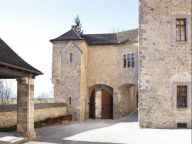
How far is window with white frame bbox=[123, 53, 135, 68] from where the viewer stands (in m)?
26.1

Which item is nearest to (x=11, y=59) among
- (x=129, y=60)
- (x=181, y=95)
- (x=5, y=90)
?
(x=181, y=95)

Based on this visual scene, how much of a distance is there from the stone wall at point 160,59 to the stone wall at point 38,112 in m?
5.95

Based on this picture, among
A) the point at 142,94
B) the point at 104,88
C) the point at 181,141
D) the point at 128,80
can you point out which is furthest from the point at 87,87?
the point at 181,141

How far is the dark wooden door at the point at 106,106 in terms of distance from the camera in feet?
99.1

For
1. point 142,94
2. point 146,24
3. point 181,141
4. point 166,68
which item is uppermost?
point 146,24

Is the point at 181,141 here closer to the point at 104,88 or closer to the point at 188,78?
the point at 188,78

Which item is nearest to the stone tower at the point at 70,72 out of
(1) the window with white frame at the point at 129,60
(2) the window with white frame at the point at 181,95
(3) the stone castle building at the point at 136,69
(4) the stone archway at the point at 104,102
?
(3) the stone castle building at the point at 136,69

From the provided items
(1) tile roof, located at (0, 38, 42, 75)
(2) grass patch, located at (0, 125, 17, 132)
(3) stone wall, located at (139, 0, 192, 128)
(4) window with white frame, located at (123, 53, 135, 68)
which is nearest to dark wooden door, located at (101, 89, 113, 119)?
(4) window with white frame, located at (123, 53, 135, 68)

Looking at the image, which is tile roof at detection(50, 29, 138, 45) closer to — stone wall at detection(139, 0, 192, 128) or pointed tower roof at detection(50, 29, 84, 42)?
pointed tower roof at detection(50, 29, 84, 42)

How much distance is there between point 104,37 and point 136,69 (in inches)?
178

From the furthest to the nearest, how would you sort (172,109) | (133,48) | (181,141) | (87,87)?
(87,87), (133,48), (172,109), (181,141)

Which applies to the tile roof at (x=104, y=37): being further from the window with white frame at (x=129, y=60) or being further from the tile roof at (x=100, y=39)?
the window with white frame at (x=129, y=60)

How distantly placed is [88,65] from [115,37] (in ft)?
10.8

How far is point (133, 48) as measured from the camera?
26031mm
